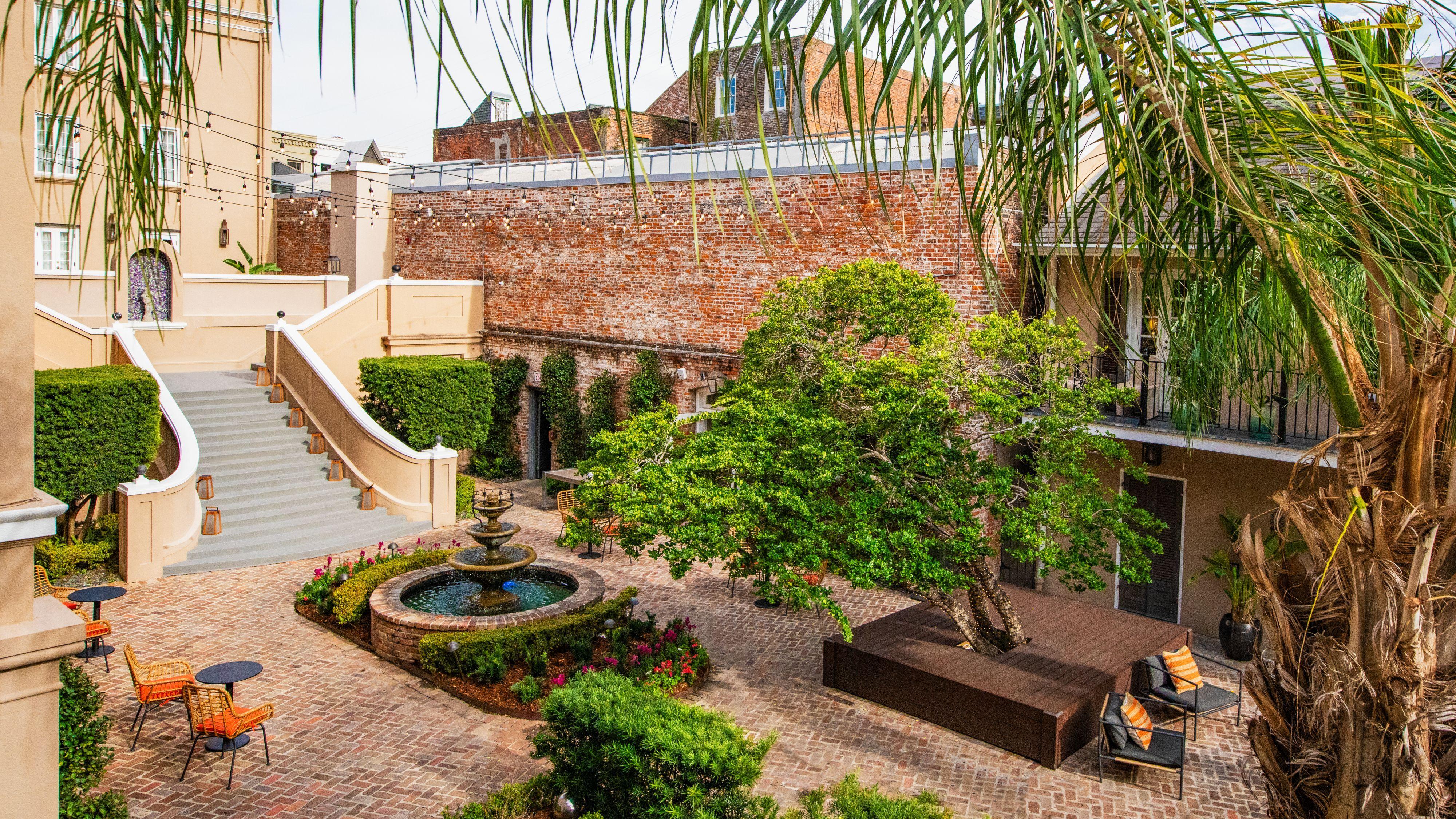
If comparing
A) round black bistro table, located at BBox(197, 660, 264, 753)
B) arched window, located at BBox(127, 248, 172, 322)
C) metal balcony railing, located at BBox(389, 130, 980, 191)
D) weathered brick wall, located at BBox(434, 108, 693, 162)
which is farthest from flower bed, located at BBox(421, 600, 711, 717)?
weathered brick wall, located at BBox(434, 108, 693, 162)

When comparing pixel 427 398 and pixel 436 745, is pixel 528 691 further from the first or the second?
pixel 427 398

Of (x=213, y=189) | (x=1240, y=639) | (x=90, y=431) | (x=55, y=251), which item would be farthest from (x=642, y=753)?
(x=213, y=189)

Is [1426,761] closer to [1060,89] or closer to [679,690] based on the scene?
[1060,89]

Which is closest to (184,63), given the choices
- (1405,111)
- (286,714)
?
(1405,111)

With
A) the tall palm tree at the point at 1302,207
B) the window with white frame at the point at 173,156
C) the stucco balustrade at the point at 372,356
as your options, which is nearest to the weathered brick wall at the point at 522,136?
the stucco balustrade at the point at 372,356

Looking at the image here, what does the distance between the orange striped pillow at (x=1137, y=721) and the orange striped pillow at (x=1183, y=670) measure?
78 cm

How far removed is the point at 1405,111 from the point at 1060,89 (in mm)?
989

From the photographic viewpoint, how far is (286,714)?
10.6 metres

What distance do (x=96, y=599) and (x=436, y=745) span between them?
4610 mm

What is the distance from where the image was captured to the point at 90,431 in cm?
1471

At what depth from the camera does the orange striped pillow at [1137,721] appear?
947cm

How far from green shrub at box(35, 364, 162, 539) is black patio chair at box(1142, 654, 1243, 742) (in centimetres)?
1354

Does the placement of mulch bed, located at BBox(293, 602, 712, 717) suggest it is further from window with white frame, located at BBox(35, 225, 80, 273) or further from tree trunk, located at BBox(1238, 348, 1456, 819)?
window with white frame, located at BBox(35, 225, 80, 273)

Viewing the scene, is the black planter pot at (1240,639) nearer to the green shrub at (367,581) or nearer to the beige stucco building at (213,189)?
the green shrub at (367,581)
